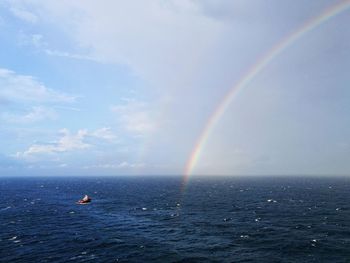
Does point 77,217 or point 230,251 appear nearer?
point 230,251

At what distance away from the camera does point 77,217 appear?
118938mm

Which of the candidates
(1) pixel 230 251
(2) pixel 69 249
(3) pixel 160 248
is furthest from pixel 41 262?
(1) pixel 230 251

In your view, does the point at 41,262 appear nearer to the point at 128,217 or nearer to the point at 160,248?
the point at 160,248

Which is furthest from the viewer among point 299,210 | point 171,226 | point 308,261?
point 299,210

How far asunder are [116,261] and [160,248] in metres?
12.2

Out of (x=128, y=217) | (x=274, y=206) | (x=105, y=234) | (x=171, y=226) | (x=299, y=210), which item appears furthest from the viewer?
(x=274, y=206)

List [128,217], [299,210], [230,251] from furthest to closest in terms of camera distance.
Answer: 1. [299,210]
2. [128,217]
3. [230,251]

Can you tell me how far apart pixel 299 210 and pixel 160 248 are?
75.7 metres

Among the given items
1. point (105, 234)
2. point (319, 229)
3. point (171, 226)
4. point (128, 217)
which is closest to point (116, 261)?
point (105, 234)

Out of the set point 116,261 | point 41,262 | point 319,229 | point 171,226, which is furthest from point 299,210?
point 41,262

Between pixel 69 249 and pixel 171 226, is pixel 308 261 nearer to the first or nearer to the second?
pixel 171 226

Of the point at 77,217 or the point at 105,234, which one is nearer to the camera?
the point at 105,234

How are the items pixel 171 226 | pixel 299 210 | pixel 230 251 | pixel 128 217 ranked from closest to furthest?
pixel 230 251 < pixel 171 226 < pixel 128 217 < pixel 299 210

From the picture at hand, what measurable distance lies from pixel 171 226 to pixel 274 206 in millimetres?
60955
